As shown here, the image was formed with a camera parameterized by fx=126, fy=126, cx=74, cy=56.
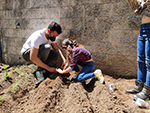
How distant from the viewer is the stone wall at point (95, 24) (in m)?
2.81

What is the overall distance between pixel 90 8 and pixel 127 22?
2.97 ft

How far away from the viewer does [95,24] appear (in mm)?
3014

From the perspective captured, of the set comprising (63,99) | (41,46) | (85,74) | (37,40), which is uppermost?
(37,40)

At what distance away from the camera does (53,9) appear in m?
→ 3.26

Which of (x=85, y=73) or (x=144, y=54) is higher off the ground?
(x=144, y=54)

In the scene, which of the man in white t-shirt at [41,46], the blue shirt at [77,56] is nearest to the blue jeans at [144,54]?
the blue shirt at [77,56]

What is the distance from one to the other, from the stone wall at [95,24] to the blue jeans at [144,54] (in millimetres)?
703

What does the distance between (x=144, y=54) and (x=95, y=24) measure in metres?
1.34

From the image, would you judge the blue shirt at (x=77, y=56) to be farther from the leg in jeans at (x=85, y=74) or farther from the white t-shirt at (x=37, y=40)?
the white t-shirt at (x=37, y=40)

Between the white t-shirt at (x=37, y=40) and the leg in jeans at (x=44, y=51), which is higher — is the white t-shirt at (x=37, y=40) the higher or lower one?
the higher one

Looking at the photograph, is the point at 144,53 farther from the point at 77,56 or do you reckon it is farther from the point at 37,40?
the point at 37,40

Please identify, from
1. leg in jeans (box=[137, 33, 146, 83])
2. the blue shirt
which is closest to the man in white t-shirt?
the blue shirt

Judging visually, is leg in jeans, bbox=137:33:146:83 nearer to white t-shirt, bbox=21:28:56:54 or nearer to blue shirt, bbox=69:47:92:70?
blue shirt, bbox=69:47:92:70

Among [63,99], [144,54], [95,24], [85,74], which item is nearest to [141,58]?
[144,54]
